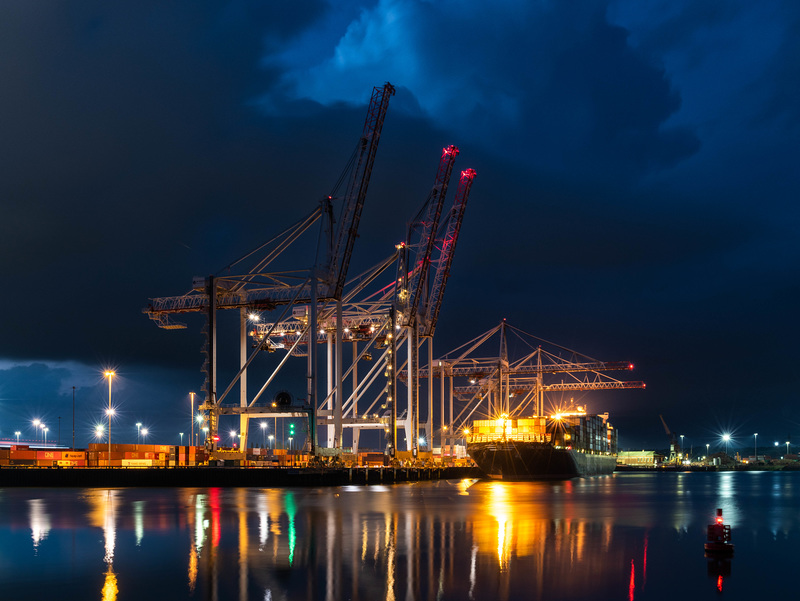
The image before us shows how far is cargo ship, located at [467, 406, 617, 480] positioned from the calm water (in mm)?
57820

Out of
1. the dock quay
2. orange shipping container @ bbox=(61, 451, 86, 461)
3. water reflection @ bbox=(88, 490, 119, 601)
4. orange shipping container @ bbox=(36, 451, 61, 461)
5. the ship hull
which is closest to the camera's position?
water reflection @ bbox=(88, 490, 119, 601)

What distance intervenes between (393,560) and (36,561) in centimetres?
883

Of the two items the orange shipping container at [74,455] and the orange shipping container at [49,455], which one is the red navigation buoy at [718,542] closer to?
the orange shipping container at [74,455]

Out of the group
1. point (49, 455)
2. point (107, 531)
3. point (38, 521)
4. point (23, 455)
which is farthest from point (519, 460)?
point (107, 531)

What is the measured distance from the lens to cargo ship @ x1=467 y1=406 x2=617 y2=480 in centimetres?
9238

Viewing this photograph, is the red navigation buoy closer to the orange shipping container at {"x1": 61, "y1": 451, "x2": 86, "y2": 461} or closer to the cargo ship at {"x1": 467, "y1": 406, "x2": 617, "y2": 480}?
the orange shipping container at {"x1": 61, "y1": 451, "x2": 86, "y2": 461}

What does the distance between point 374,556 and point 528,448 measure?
75.4 m

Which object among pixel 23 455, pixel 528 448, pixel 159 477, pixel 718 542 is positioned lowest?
pixel 528 448

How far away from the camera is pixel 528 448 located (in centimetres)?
9244

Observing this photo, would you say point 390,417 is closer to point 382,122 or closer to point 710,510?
point 382,122

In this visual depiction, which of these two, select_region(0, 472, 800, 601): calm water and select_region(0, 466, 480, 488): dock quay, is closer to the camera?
select_region(0, 472, 800, 601): calm water

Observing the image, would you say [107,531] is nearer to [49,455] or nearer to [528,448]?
[49,455]

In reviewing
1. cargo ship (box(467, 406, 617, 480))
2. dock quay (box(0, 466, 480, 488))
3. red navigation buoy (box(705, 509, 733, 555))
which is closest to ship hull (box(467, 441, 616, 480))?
cargo ship (box(467, 406, 617, 480))

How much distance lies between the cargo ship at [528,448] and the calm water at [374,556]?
57.8 meters
